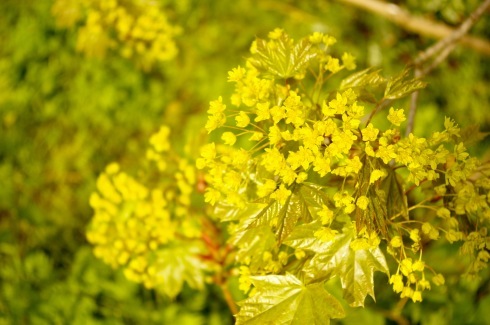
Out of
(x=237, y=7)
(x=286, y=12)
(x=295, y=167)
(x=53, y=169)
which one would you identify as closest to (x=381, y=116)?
(x=286, y=12)

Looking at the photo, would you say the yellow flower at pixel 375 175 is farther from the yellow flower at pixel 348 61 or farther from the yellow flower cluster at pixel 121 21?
the yellow flower cluster at pixel 121 21

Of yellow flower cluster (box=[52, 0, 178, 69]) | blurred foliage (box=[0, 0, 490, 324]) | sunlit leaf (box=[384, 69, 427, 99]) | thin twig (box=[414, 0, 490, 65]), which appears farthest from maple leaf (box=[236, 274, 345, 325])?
blurred foliage (box=[0, 0, 490, 324])

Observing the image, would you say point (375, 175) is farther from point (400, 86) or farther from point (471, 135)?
point (471, 135)

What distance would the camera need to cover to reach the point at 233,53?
2885 millimetres

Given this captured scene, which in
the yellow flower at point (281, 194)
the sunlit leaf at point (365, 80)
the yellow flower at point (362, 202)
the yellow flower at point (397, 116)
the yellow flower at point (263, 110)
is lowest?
the yellow flower at point (362, 202)

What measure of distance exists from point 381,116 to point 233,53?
0.99 m

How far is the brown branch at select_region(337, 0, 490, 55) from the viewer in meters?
2.44

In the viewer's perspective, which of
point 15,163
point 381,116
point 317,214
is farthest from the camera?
point 15,163

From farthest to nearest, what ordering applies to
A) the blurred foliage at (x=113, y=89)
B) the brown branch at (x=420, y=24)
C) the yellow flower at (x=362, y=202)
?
the blurred foliage at (x=113, y=89) → the brown branch at (x=420, y=24) → the yellow flower at (x=362, y=202)

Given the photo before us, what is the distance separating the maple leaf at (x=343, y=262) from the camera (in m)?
1.10

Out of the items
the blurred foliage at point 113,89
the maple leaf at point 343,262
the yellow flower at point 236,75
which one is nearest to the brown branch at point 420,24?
the blurred foliage at point 113,89

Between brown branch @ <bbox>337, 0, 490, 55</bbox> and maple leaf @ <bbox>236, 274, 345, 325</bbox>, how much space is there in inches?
72.2

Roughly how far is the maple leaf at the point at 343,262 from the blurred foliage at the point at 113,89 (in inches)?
60.7

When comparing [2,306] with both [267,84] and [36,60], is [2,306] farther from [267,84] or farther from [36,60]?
[267,84]
